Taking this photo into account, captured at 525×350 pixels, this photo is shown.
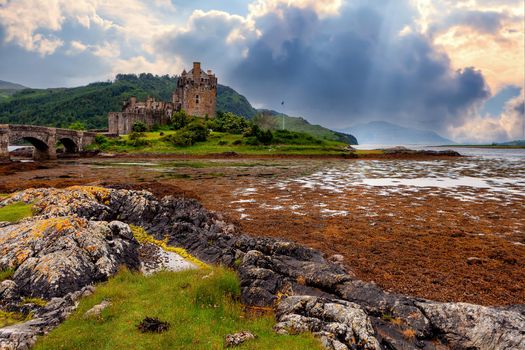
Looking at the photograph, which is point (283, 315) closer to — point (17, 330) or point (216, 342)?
point (216, 342)

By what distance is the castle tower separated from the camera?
13500 centimetres

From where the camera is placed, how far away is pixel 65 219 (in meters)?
13.2

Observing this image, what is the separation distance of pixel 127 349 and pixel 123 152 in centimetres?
9391

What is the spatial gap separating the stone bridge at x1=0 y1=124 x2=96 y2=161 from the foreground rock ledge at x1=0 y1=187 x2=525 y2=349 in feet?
218

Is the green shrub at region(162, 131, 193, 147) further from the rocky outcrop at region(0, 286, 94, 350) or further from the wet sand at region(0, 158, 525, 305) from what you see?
the rocky outcrop at region(0, 286, 94, 350)

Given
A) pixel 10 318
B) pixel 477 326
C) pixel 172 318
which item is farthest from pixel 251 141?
pixel 477 326

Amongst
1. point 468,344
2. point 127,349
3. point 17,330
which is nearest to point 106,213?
point 17,330

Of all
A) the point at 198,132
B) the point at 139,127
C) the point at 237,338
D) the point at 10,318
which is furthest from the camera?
the point at 139,127

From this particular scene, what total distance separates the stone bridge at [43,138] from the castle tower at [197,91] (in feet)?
149

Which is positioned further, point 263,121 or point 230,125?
point 263,121

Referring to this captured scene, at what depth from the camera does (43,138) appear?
76.5 meters

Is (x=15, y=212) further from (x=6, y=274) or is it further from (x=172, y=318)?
(x=172, y=318)

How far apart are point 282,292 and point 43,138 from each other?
84.9 metres

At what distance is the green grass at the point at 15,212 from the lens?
1598 cm
